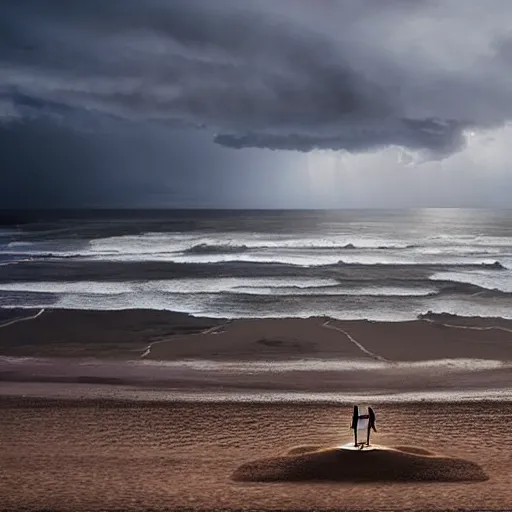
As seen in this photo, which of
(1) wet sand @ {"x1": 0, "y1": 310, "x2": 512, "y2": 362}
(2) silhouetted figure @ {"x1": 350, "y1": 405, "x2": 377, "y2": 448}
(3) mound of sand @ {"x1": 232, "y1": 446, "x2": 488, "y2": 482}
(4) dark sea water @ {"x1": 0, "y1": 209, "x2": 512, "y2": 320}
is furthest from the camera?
(4) dark sea water @ {"x1": 0, "y1": 209, "x2": 512, "y2": 320}

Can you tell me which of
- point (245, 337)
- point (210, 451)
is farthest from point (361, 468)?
point (245, 337)

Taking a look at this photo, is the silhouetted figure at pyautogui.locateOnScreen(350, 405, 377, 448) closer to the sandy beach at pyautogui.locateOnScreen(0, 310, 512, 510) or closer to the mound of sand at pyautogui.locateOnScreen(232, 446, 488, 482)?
the mound of sand at pyautogui.locateOnScreen(232, 446, 488, 482)

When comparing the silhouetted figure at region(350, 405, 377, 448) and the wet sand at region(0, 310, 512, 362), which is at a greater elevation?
the silhouetted figure at region(350, 405, 377, 448)

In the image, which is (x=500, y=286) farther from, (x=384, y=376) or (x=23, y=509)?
(x=23, y=509)

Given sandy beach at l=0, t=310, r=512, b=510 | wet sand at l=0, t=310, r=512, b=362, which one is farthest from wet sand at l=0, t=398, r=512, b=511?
wet sand at l=0, t=310, r=512, b=362

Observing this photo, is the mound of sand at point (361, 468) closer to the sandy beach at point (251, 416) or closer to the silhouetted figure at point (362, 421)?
the sandy beach at point (251, 416)

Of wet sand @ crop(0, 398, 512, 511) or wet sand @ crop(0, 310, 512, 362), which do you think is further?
wet sand @ crop(0, 310, 512, 362)
